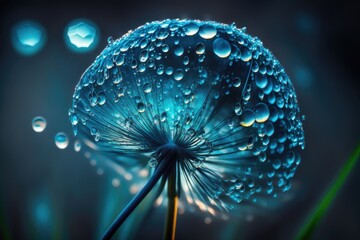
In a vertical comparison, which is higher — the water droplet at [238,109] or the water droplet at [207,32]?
the water droplet at [207,32]

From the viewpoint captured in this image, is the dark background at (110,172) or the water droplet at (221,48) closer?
Answer: the water droplet at (221,48)

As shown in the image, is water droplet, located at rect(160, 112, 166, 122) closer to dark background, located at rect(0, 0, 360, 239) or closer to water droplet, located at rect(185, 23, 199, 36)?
water droplet, located at rect(185, 23, 199, 36)

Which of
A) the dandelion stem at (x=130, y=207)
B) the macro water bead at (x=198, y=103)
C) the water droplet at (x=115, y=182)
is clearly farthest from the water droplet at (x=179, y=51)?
the water droplet at (x=115, y=182)

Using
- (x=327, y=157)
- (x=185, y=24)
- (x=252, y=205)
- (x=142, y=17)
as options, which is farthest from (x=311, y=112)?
(x=185, y=24)

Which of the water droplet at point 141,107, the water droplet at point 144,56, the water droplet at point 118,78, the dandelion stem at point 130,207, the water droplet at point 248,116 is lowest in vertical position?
the dandelion stem at point 130,207

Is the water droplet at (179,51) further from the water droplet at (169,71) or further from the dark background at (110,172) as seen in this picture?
the dark background at (110,172)

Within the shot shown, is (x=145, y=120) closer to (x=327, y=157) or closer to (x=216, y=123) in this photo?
(x=216, y=123)

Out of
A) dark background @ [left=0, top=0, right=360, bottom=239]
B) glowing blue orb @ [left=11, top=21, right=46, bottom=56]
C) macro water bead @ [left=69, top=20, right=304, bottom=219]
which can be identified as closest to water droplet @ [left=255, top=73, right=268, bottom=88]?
macro water bead @ [left=69, top=20, right=304, bottom=219]

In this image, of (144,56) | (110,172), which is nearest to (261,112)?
(144,56)
